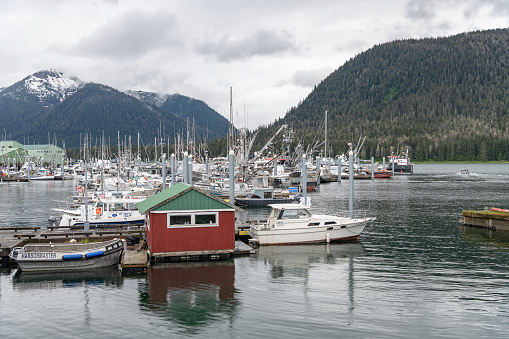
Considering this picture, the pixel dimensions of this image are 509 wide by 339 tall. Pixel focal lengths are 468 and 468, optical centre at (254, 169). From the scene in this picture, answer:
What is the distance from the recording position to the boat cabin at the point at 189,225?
97.5ft

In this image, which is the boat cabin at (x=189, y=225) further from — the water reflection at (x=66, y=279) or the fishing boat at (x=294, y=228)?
the fishing boat at (x=294, y=228)

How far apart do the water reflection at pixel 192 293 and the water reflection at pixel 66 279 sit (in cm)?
229

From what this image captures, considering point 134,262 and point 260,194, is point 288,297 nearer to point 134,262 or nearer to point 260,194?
point 134,262

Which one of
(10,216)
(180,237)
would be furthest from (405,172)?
(180,237)

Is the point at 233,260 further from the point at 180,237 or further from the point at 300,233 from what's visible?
the point at 300,233

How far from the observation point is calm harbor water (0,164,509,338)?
19406 millimetres

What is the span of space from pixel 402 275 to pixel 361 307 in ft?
24.1

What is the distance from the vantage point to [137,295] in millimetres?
24172

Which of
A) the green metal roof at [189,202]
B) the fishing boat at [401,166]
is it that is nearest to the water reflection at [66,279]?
the green metal roof at [189,202]

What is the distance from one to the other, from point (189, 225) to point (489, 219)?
32.1m

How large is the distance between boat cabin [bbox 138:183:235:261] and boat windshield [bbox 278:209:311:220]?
661 centimetres

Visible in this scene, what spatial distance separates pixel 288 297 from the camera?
78.0 feet

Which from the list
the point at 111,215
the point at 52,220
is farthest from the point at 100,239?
the point at 52,220

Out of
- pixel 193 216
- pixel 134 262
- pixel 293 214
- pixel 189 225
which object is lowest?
pixel 134 262
